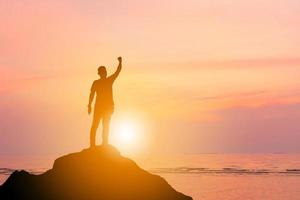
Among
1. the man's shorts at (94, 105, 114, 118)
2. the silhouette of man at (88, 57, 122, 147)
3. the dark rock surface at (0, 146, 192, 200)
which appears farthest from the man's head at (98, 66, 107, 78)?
the dark rock surface at (0, 146, 192, 200)

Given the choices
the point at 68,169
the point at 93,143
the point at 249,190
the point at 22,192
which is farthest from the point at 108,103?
the point at 249,190

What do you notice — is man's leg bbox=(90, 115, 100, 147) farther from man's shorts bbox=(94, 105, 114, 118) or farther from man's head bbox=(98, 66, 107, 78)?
man's head bbox=(98, 66, 107, 78)

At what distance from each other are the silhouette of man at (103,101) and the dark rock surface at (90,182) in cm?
80

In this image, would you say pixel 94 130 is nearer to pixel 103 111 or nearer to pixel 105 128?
pixel 105 128

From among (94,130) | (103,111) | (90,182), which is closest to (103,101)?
(103,111)

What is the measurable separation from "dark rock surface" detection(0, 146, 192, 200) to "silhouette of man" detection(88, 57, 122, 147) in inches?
31.6

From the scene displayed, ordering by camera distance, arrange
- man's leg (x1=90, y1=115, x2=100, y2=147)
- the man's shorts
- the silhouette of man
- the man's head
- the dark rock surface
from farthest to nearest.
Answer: man's leg (x1=90, y1=115, x2=100, y2=147) → the man's shorts → the silhouette of man → the man's head → the dark rock surface

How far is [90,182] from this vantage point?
69.3 ft

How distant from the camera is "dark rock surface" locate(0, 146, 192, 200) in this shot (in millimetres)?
20938

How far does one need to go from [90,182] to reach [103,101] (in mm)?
3423

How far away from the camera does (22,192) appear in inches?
834

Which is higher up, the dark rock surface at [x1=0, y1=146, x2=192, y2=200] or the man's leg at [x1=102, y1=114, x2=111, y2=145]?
the man's leg at [x1=102, y1=114, x2=111, y2=145]

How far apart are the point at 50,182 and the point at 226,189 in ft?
209

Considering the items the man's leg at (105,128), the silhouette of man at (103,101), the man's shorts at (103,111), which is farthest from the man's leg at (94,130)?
the man's leg at (105,128)
